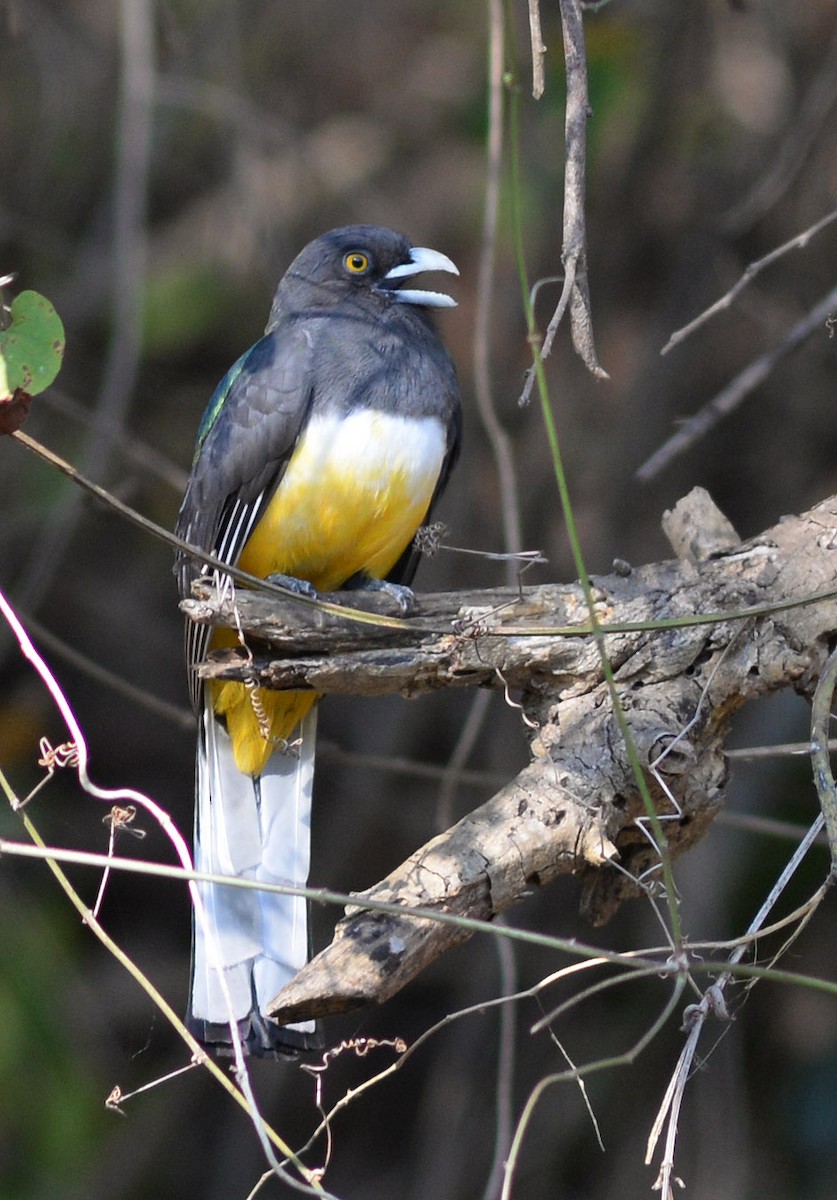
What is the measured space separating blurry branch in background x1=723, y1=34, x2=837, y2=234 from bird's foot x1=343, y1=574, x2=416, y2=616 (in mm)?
Result: 1967

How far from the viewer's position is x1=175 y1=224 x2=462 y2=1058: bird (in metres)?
3.44

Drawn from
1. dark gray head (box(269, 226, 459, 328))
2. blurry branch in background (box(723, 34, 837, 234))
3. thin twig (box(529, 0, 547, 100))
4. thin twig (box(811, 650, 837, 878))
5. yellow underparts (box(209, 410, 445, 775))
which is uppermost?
blurry branch in background (box(723, 34, 837, 234))

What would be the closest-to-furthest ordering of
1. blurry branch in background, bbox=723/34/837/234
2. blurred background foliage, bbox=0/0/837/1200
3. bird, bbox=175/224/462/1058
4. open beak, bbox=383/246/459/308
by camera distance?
1. bird, bbox=175/224/462/1058
2. open beak, bbox=383/246/459/308
3. blurry branch in background, bbox=723/34/837/234
4. blurred background foliage, bbox=0/0/837/1200

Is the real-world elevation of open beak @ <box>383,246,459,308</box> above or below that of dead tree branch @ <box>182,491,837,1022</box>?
above

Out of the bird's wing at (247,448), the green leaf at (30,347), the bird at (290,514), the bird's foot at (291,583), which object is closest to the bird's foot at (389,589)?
the bird at (290,514)

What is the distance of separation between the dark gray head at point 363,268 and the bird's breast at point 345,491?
1.71 feet

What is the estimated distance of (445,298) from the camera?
390 centimetres

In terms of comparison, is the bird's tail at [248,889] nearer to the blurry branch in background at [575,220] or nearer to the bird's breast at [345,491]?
the bird's breast at [345,491]

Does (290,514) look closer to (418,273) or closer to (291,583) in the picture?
(291,583)

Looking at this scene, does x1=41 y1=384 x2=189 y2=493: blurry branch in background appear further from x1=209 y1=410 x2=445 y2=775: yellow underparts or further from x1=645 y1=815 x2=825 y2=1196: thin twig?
x1=645 y1=815 x2=825 y2=1196: thin twig

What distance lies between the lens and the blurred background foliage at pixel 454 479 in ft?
15.9

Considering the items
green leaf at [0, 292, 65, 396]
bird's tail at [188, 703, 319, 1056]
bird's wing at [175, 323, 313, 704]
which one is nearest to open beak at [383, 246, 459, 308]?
bird's wing at [175, 323, 313, 704]

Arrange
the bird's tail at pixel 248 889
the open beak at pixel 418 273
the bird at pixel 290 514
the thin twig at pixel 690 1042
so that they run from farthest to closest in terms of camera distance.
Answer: the open beak at pixel 418 273 → the bird at pixel 290 514 → the bird's tail at pixel 248 889 → the thin twig at pixel 690 1042

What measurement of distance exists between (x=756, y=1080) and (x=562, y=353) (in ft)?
9.22
